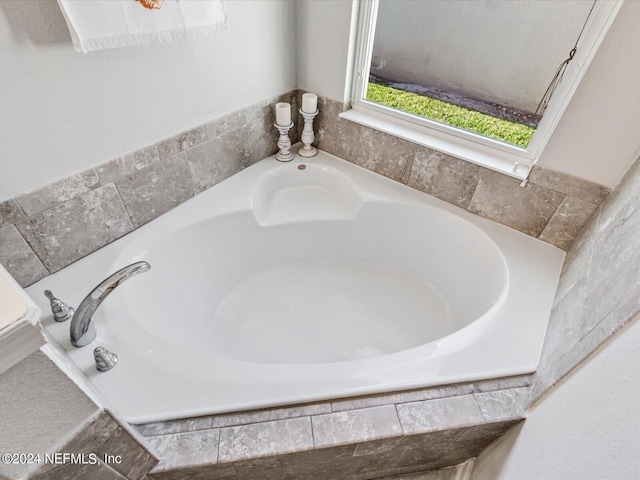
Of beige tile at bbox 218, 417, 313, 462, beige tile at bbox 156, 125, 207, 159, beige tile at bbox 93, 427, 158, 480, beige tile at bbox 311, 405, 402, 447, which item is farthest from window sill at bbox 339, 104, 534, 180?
beige tile at bbox 93, 427, 158, 480

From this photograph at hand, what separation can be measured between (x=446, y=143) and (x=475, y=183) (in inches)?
8.2

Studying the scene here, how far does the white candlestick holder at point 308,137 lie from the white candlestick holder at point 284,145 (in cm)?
8

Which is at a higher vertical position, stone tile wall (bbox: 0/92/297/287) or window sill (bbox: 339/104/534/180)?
window sill (bbox: 339/104/534/180)

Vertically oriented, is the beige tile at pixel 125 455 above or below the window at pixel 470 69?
below

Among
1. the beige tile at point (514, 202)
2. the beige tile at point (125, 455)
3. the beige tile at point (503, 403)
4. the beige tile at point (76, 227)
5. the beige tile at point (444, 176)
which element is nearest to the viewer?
the beige tile at point (125, 455)

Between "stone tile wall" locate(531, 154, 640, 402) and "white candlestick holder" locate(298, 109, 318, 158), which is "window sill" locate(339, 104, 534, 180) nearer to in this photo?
"white candlestick holder" locate(298, 109, 318, 158)

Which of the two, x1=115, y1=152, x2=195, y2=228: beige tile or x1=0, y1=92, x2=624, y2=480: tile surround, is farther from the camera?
x1=115, y1=152, x2=195, y2=228: beige tile

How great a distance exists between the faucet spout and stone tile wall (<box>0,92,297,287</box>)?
12.0 inches

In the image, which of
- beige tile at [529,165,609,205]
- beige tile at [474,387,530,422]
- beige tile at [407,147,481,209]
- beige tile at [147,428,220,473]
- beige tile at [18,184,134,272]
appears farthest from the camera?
beige tile at [407,147,481,209]

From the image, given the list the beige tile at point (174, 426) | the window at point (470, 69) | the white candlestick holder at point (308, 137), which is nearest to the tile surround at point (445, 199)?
the beige tile at point (174, 426)

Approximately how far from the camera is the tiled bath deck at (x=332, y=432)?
2.56 feet

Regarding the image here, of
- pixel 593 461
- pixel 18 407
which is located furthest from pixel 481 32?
pixel 18 407

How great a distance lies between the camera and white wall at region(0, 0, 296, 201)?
821 millimetres

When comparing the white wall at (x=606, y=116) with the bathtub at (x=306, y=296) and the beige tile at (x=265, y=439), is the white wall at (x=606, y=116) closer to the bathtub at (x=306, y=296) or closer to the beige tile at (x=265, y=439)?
the bathtub at (x=306, y=296)
